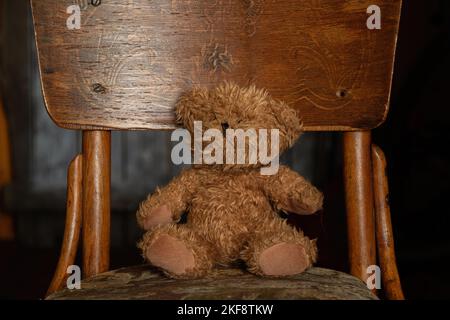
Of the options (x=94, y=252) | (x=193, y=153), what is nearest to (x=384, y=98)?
(x=193, y=153)

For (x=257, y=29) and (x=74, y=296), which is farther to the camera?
(x=257, y=29)

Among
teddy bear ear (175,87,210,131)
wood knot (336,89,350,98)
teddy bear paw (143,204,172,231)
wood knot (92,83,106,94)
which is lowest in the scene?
teddy bear paw (143,204,172,231)

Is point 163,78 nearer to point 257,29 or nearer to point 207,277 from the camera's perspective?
point 257,29

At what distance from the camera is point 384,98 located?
106 centimetres

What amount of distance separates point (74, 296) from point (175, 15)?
485mm

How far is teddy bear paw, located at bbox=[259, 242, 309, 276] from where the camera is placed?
0.86 meters

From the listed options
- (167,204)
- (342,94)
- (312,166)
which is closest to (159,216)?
(167,204)

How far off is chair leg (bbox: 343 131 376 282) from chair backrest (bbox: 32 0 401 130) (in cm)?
7

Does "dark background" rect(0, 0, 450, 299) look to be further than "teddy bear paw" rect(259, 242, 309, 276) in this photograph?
Yes

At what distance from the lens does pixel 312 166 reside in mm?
2598

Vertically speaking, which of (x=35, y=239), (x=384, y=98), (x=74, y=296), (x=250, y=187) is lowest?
(x=35, y=239)

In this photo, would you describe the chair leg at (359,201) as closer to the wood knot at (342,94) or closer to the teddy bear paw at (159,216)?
the wood knot at (342,94)

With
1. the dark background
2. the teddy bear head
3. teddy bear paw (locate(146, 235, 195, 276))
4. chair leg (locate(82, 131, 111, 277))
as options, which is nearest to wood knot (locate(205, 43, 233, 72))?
the teddy bear head

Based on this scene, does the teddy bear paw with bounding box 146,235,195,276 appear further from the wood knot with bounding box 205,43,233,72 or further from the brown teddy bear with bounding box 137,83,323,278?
the wood knot with bounding box 205,43,233,72
